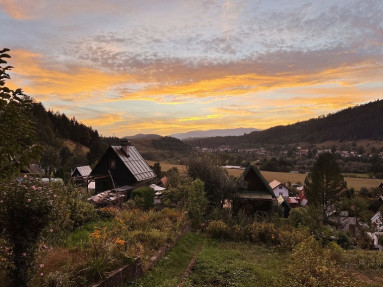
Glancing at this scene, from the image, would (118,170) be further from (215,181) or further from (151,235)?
(151,235)

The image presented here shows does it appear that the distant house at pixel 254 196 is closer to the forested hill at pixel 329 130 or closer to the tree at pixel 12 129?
the tree at pixel 12 129

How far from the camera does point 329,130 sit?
149m

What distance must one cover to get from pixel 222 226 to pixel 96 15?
41.9 feet

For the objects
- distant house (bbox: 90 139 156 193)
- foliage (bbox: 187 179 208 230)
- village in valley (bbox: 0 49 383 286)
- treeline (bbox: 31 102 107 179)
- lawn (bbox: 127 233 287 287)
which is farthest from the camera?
treeline (bbox: 31 102 107 179)

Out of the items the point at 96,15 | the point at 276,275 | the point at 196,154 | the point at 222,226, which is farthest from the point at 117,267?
the point at 196,154

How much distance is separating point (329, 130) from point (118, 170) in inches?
5606

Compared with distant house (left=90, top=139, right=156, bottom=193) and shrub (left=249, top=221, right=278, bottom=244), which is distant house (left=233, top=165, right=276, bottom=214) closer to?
shrub (left=249, top=221, right=278, bottom=244)

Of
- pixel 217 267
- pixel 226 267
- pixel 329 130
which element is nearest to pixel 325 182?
pixel 226 267

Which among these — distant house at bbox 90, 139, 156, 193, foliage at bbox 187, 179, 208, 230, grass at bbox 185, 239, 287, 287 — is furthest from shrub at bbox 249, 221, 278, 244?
distant house at bbox 90, 139, 156, 193

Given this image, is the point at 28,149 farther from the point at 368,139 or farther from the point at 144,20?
the point at 368,139

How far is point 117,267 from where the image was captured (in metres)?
8.09

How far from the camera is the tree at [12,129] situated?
4.85 m

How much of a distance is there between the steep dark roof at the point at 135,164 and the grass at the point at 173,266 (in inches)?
671

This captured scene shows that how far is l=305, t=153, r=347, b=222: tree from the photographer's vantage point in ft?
140
